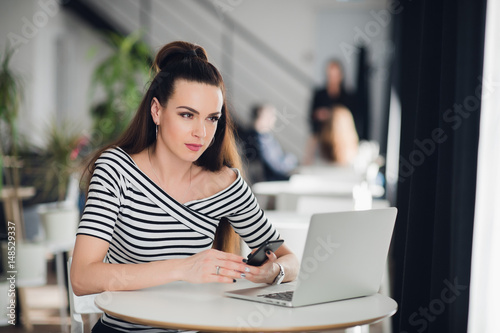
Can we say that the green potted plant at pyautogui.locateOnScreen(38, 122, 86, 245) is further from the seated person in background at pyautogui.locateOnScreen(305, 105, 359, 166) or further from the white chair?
the seated person in background at pyautogui.locateOnScreen(305, 105, 359, 166)

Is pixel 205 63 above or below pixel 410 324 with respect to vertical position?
above

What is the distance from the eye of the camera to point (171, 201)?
5.99 ft

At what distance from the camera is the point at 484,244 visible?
178 cm

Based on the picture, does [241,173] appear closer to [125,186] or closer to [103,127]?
[125,186]

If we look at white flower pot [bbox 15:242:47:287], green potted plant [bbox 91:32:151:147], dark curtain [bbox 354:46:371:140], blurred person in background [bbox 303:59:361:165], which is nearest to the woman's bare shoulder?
white flower pot [bbox 15:242:47:287]

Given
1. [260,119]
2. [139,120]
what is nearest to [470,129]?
[139,120]

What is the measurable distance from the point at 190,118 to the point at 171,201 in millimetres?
255

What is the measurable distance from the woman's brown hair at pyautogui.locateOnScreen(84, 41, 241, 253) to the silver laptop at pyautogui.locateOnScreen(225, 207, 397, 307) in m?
0.55

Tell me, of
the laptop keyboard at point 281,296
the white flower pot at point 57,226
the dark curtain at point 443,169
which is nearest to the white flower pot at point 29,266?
the white flower pot at point 57,226

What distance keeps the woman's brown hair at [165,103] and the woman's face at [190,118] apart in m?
0.03

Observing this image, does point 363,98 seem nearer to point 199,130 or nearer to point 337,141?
point 337,141

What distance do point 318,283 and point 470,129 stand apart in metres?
0.73

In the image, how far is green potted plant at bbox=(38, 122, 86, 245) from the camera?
→ 388 centimetres

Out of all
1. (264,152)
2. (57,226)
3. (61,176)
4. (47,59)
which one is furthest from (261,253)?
(47,59)
